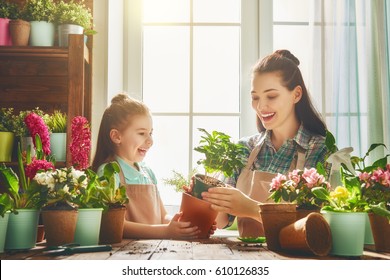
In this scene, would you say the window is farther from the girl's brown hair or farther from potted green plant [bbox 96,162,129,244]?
potted green plant [bbox 96,162,129,244]

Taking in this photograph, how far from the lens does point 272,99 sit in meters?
1.96

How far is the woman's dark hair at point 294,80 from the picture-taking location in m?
2.00

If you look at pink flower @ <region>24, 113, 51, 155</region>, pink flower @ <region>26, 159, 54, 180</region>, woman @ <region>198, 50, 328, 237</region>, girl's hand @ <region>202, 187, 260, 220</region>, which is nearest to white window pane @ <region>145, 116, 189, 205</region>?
woman @ <region>198, 50, 328, 237</region>

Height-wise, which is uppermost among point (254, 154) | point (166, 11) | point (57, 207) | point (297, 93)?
point (166, 11)

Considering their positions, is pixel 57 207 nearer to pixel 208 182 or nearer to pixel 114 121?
pixel 208 182

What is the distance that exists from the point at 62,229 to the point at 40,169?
0.23 metres

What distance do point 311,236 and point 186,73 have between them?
1.69 m

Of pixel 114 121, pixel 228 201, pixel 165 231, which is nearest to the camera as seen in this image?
pixel 228 201

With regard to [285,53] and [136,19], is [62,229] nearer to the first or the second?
[285,53]

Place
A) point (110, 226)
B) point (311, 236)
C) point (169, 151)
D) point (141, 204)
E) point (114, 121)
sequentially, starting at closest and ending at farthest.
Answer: point (311, 236) < point (110, 226) < point (141, 204) < point (114, 121) < point (169, 151)

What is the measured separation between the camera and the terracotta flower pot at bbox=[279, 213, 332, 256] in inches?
42.4

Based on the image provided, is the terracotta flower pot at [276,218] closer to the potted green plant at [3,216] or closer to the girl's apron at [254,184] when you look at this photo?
the potted green plant at [3,216]

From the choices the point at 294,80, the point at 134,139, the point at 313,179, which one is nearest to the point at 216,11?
the point at 294,80
